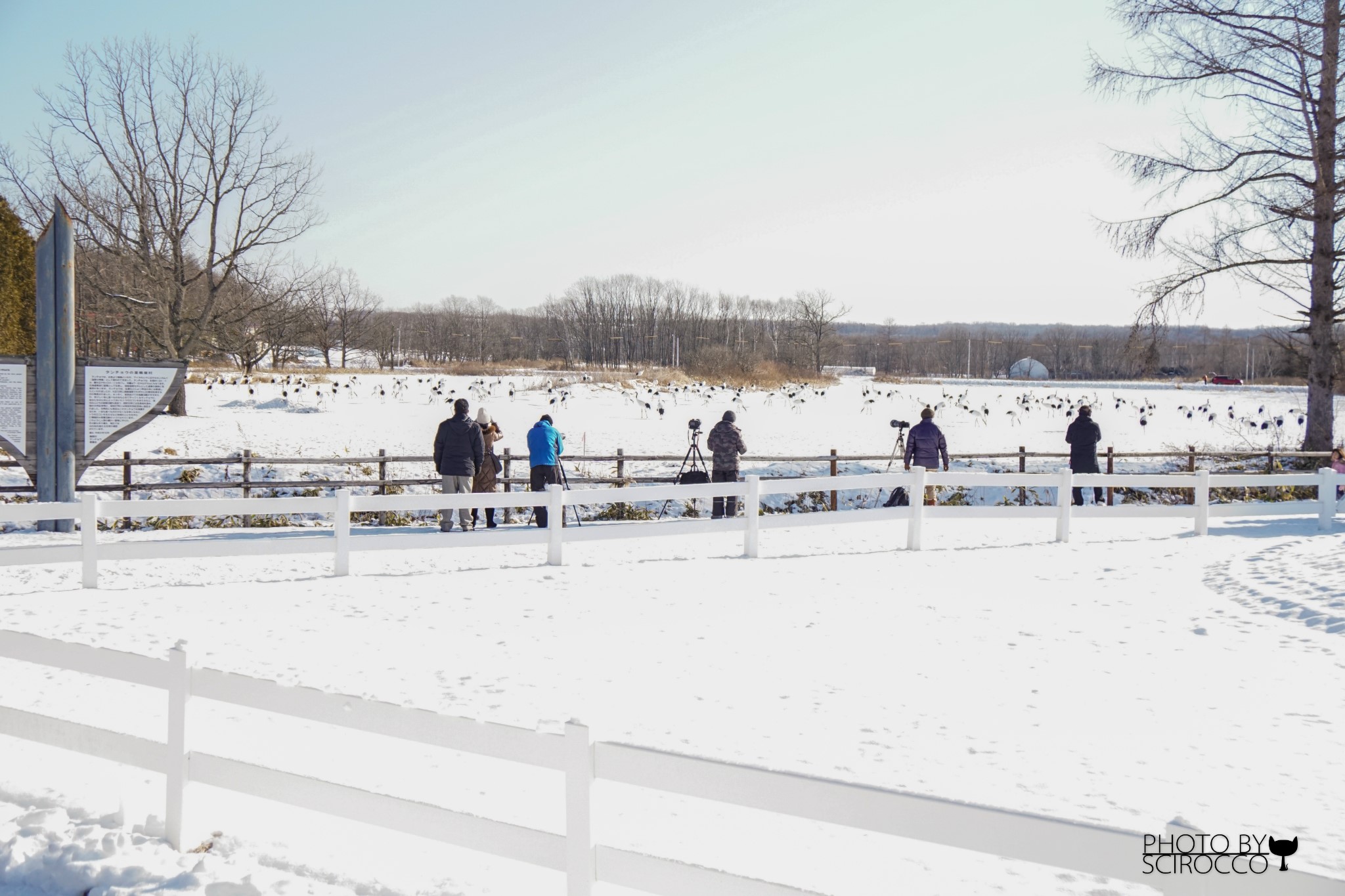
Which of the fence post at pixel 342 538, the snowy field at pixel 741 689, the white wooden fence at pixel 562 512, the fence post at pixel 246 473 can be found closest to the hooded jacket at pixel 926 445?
the white wooden fence at pixel 562 512

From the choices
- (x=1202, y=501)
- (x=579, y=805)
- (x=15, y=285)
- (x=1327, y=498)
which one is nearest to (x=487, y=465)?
(x=1202, y=501)

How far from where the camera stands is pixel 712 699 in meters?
6.26

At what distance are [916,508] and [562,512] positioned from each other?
4.71 metres

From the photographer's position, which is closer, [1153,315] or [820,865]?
A: [820,865]

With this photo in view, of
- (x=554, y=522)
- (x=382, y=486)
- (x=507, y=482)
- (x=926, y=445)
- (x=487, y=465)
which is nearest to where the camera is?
(x=554, y=522)

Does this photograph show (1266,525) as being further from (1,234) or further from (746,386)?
(746,386)

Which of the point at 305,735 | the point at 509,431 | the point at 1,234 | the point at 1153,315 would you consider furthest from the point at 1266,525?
the point at 1,234

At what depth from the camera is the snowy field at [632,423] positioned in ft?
69.6

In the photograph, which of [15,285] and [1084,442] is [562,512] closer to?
[1084,442]

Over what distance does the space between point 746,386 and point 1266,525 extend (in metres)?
33.1

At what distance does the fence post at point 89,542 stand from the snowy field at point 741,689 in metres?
0.17

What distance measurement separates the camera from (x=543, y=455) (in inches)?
557

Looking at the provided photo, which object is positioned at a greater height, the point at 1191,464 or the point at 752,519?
the point at 1191,464

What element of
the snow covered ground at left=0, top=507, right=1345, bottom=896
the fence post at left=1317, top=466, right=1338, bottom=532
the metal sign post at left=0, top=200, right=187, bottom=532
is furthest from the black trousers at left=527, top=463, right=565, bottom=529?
the fence post at left=1317, top=466, right=1338, bottom=532
